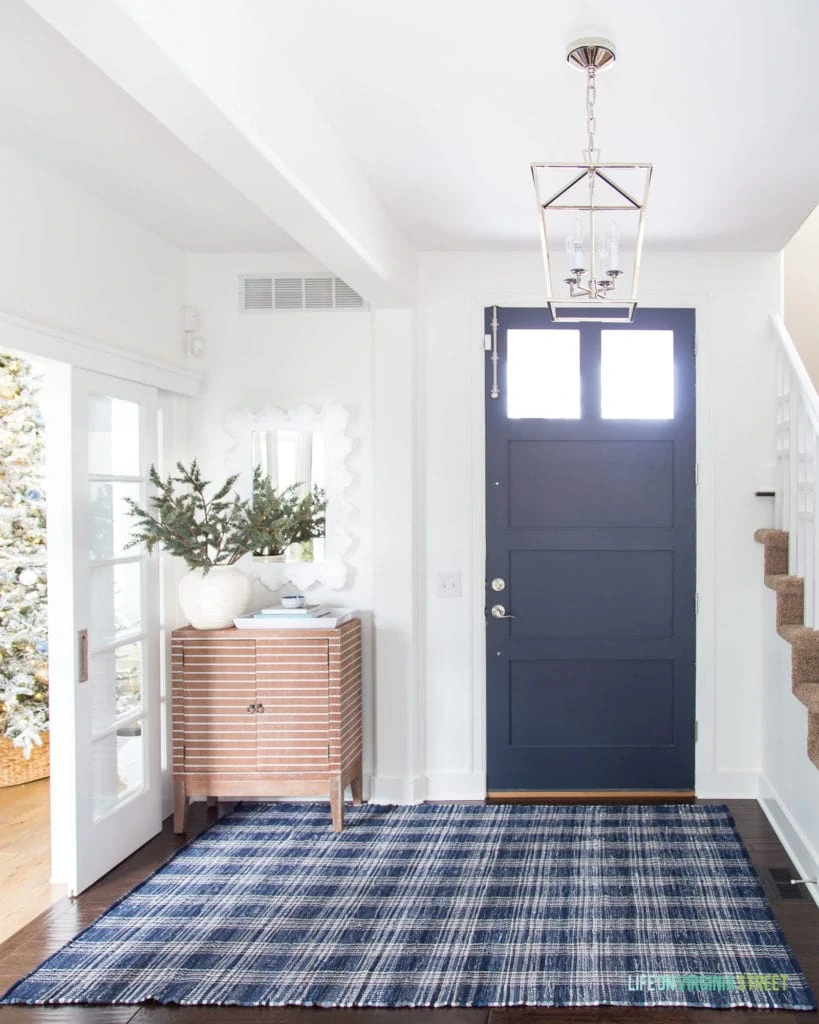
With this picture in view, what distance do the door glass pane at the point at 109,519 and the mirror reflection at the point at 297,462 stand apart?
708 mm

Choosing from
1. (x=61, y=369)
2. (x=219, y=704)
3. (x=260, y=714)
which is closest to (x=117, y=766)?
(x=219, y=704)

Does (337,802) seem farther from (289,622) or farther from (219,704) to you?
(289,622)

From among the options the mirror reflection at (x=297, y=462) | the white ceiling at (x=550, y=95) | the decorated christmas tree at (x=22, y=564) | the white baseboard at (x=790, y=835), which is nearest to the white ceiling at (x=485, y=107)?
the white ceiling at (x=550, y=95)

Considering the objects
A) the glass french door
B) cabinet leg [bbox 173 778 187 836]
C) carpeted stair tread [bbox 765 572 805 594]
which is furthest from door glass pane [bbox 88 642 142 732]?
carpeted stair tread [bbox 765 572 805 594]

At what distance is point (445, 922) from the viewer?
3047 millimetres

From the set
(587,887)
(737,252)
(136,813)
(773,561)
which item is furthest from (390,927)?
(737,252)

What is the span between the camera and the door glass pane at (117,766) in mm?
3500

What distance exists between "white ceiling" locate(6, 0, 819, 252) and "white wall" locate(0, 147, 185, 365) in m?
0.10

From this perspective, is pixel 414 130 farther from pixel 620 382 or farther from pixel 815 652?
pixel 815 652

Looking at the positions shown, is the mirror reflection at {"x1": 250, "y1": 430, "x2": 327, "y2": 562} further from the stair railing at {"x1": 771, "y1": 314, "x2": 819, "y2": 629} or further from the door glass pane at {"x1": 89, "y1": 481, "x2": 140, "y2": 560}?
the stair railing at {"x1": 771, "y1": 314, "x2": 819, "y2": 629}

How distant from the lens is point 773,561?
13.5 ft

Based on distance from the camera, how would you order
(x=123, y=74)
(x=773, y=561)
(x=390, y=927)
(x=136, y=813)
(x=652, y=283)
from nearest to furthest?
(x=123, y=74), (x=390, y=927), (x=136, y=813), (x=773, y=561), (x=652, y=283)

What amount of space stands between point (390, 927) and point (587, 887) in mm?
768

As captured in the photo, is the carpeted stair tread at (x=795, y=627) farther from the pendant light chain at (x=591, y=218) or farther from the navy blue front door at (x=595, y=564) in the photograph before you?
the pendant light chain at (x=591, y=218)
